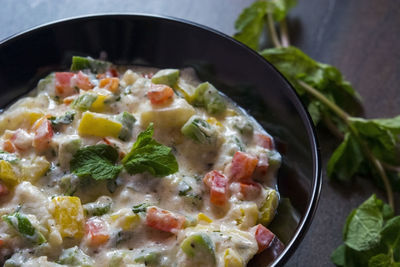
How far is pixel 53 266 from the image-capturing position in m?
2.53

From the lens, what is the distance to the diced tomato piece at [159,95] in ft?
10.6

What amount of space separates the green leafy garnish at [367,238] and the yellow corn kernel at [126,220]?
1470mm

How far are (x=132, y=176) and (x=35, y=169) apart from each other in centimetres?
51

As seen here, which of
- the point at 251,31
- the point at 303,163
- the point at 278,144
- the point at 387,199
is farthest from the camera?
the point at 251,31

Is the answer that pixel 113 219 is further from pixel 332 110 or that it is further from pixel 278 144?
pixel 332 110

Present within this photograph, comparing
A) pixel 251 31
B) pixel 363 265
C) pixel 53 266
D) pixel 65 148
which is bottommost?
pixel 363 265

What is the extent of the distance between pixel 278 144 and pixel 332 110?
994 millimetres

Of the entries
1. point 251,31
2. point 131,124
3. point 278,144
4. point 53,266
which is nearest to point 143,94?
point 131,124

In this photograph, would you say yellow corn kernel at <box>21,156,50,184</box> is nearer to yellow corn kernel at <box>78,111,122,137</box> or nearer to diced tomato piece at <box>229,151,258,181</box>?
yellow corn kernel at <box>78,111,122,137</box>

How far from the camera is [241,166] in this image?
303 cm

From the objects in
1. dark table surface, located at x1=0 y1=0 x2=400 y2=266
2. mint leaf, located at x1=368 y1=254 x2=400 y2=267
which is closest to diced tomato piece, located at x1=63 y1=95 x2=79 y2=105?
dark table surface, located at x1=0 y1=0 x2=400 y2=266

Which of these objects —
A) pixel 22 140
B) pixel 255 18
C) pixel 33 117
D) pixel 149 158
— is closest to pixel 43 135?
pixel 22 140

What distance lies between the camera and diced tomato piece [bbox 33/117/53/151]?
3.02 meters

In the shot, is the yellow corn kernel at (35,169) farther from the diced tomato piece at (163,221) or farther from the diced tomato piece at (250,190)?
the diced tomato piece at (250,190)
